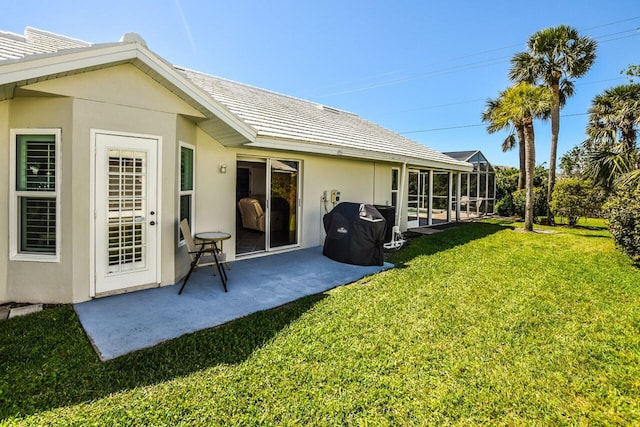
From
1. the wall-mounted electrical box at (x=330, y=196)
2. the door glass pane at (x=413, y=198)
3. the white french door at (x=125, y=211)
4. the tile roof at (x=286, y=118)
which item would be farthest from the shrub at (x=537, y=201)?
the white french door at (x=125, y=211)

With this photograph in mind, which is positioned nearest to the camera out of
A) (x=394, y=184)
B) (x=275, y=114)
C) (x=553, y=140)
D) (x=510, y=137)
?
(x=275, y=114)

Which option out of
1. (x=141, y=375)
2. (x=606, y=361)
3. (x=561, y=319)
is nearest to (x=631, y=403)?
(x=606, y=361)

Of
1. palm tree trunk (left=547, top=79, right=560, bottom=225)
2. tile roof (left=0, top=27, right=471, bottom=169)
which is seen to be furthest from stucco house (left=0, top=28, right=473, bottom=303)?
palm tree trunk (left=547, top=79, right=560, bottom=225)

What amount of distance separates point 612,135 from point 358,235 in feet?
60.3

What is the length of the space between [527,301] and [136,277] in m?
6.45

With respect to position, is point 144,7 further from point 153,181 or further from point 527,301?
point 527,301

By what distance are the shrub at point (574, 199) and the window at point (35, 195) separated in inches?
719

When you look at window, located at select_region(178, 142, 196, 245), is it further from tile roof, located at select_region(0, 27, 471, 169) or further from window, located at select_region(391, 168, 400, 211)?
window, located at select_region(391, 168, 400, 211)

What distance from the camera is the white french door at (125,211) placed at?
16.4 feet

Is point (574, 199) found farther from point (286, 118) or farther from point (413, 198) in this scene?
point (286, 118)

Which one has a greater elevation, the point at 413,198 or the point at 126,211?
the point at 413,198

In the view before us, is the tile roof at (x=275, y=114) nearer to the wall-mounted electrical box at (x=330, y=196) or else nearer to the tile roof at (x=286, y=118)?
the tile roof at (x=286, y=118)

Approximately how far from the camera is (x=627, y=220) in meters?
7.84

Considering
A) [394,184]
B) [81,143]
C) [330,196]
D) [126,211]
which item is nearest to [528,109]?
[394,184]
